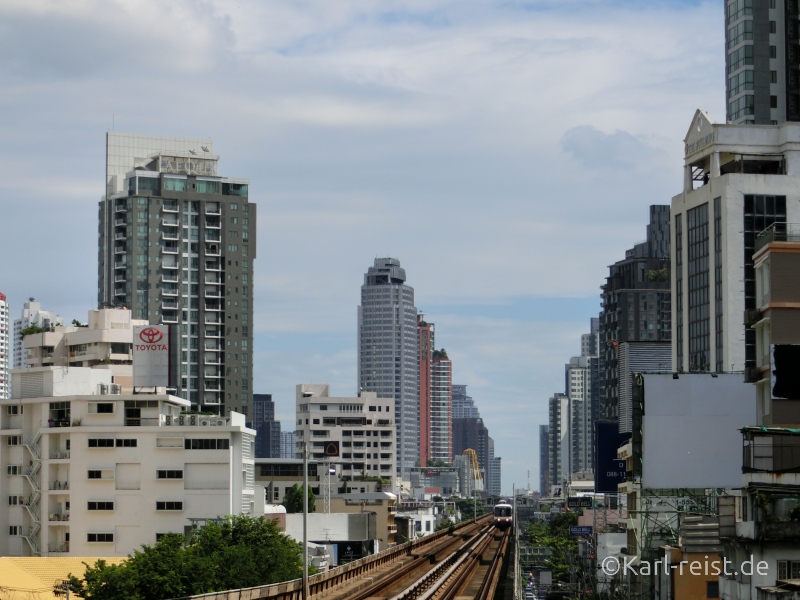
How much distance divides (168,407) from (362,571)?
3399 centimetres

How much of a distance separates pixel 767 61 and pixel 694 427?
225 ft

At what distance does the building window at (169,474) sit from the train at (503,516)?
87.0m

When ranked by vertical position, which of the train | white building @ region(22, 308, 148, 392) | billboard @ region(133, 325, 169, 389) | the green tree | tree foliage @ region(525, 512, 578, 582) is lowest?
tree foliage @ region(525, 512, 578, 582)

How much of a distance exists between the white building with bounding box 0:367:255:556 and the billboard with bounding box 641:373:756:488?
129 feet

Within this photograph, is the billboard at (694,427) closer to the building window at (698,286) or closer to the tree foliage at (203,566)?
the tree foliage at (203,566)

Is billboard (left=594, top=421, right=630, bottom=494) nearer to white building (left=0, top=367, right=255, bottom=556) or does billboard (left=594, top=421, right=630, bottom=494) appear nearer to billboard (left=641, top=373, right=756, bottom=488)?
white building (left=0, top=367, right=255, bottom=556)

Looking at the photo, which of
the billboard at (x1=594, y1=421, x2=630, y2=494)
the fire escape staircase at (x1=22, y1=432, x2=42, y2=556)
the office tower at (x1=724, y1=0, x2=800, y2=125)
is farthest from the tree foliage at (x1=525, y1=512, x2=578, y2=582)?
the fire escape staircase at (x1=22, y1=432, x2=42, y2=556)

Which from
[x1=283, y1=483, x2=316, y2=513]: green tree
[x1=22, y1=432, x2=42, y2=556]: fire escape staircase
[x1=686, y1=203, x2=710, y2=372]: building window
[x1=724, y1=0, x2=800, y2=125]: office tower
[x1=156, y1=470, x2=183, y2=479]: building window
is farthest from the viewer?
[x1=283, y1=483, x2=316, y2=513]: green tree

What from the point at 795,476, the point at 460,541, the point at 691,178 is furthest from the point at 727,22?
the point at 795,476

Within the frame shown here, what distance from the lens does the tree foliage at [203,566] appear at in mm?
72875

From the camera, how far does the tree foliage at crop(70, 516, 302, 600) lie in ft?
239

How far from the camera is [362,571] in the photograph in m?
84.1

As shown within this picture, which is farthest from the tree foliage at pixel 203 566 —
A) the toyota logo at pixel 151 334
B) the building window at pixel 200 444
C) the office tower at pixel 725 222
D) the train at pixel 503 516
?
the train at pixel 503 516

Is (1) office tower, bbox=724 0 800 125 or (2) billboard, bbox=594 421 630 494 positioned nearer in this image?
(2) billboard, bbox=594 421 630 494
